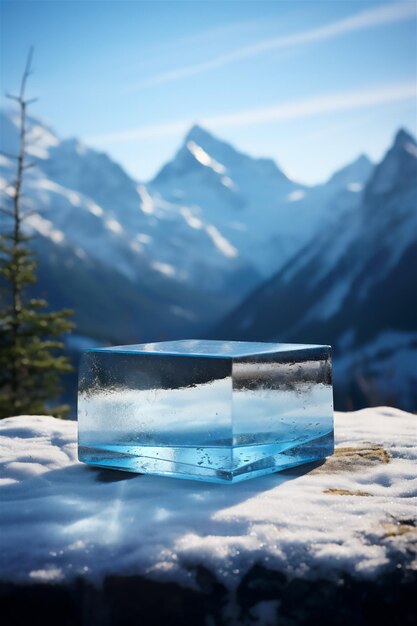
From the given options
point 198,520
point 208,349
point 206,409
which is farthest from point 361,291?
point 198,520

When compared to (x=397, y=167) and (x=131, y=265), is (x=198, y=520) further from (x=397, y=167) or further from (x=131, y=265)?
(x=131, y=265)

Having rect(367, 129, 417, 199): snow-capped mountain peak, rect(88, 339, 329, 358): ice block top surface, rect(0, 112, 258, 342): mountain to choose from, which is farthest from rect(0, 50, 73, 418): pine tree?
rect(0, 112, 258, 342): mountain

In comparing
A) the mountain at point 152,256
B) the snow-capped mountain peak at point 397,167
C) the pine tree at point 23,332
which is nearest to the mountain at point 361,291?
the snow-capped mountain peak at point 397,167

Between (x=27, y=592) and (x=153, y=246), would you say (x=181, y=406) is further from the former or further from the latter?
(x=153, y=246)

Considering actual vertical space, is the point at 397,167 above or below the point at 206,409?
above

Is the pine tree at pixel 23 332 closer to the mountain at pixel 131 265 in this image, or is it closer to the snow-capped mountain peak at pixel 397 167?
the snow-capped mountain peak at pixel 397 167

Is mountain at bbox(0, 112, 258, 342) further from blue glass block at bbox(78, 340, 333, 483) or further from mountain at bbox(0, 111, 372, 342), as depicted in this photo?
blue glass block at bbox(78, 340, 333, 483)

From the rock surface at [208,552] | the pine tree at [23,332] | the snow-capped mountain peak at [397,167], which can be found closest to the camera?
the rock surface at [208,552]

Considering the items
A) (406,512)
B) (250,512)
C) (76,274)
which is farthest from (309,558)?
(76,274)
